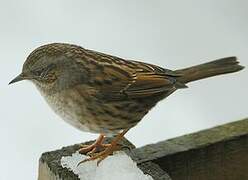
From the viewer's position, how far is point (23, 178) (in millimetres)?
5160

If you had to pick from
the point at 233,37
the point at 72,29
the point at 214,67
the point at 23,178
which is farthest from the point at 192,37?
the point at 214,67

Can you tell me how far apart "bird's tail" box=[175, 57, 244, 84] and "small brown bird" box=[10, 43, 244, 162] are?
0.12 meters

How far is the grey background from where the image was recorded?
5449mm

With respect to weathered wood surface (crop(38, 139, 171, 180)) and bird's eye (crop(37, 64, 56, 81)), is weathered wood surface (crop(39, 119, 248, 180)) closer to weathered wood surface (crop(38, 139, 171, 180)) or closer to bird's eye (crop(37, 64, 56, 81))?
weathered wood surface (crop(38, 139, 171, 180))

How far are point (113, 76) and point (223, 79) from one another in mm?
2806

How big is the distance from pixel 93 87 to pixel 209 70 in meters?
0.61

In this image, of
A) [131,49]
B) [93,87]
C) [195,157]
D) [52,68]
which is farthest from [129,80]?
[131,49]

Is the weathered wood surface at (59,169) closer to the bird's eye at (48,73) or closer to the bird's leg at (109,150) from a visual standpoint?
the bird's leg at (109,150)

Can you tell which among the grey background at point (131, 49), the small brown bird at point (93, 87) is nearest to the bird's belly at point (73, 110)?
the small brown bird at point (93, 87)

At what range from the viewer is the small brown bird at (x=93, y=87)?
10.7 ft

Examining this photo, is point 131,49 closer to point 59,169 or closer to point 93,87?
point 93,87

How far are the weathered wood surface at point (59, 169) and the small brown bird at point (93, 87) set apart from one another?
13cm

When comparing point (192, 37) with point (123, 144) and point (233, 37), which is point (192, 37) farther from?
point (123, 144)

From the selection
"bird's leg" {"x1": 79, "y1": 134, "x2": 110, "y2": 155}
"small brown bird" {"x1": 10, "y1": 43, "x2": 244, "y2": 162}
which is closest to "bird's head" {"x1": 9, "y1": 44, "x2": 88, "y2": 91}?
"small brown bird" {"x1": 10, "y1": 43, "x2": 244, "y2": 162}
